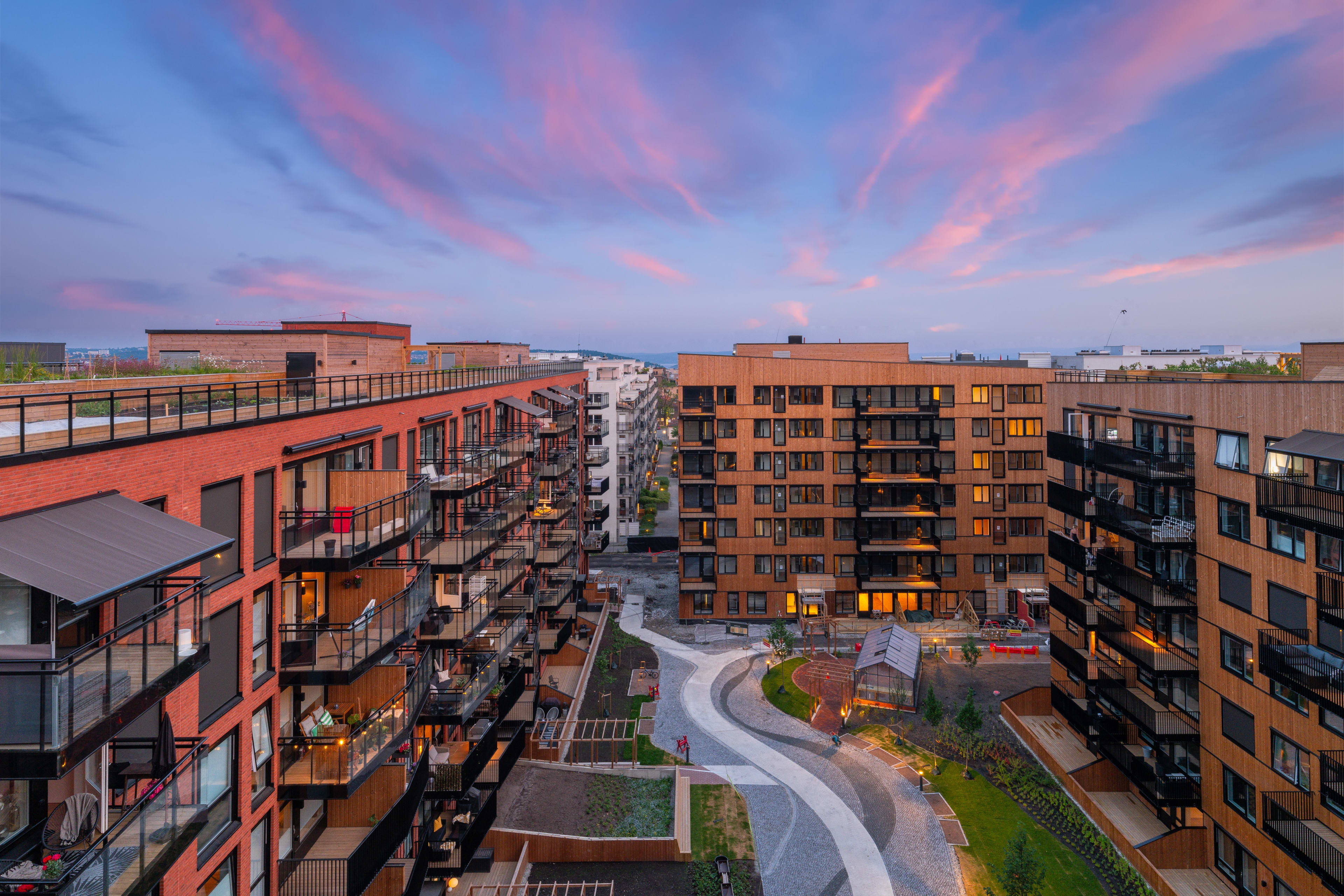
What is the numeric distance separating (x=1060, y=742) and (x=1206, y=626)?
34.1ft

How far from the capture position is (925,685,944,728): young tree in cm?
3108

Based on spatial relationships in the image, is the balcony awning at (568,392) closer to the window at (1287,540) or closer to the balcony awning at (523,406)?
the balcony awning at (523,406)

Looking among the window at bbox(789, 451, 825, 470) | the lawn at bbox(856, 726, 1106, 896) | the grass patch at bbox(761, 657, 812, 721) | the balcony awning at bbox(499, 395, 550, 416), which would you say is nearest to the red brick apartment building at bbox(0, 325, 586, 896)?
the balcony awning at bbox(499, 395, 550, 416)

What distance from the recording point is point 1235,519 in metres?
21.3

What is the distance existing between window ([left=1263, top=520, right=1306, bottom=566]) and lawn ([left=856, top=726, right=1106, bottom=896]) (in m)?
12.0

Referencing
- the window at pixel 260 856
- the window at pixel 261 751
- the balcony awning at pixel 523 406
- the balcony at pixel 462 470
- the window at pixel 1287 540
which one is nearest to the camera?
the window at pixel 260 856

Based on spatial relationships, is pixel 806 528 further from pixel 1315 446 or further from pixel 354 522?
pixel 354 522

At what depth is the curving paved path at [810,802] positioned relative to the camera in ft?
74.7

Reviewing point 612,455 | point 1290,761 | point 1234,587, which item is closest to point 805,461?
point 1234,587

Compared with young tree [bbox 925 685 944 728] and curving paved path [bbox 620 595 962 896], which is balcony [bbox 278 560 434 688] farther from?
young tree [bbox 925 685 944 728]

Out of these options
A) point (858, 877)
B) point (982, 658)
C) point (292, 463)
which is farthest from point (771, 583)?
point (292, 463)

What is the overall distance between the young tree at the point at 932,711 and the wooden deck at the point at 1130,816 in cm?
635

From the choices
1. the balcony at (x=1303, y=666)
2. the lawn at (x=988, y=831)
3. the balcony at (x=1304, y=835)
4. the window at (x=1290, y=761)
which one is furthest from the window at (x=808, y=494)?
the balcony at (x=1304, y=835)

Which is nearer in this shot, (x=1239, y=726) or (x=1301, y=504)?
(x=1301, y=504)
